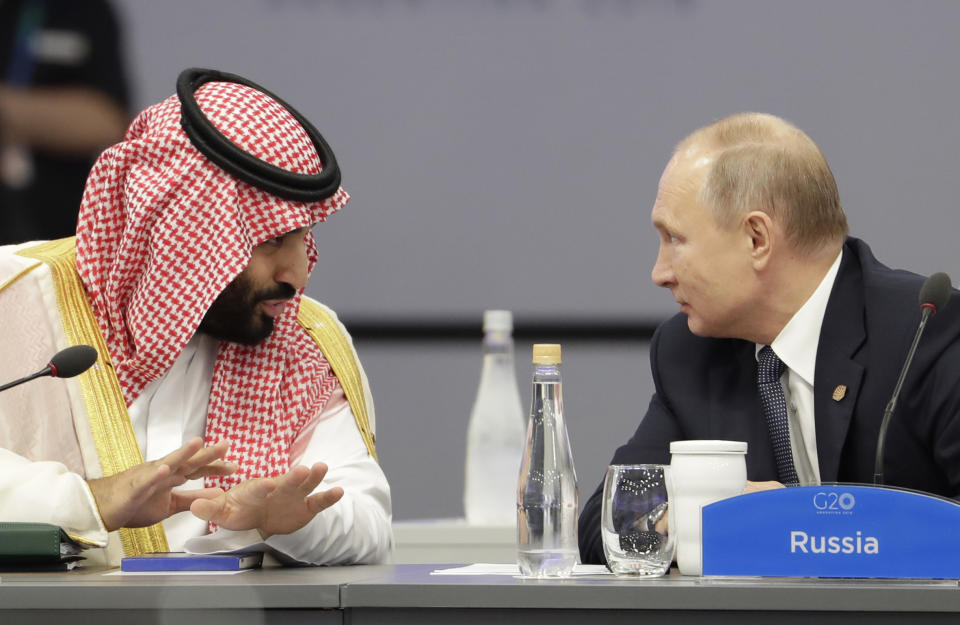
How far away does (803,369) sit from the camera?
74.9 inches

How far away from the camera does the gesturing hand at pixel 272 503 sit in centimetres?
149

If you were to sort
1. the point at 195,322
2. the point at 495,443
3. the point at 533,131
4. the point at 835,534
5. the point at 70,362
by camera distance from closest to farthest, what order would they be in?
the point at 835,534 → the point at 70,362 → the point at 195,322 → the point at 495,443 → the point at 533,131

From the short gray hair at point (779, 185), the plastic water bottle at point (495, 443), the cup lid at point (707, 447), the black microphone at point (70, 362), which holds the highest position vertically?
the short gray hair at point (779, 185)

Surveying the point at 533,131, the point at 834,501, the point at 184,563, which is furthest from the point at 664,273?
the point at 533,131

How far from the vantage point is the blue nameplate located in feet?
A: 3.80

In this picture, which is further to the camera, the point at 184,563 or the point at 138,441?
the point at 138,441

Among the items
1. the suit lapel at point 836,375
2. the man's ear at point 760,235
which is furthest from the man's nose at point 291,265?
the suit lapel at point 836,375

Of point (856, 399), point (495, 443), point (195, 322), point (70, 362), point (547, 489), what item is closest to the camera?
point (547, 489)

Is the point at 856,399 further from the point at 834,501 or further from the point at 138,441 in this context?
the point at 138,441

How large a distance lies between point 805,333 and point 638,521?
0.80 metres

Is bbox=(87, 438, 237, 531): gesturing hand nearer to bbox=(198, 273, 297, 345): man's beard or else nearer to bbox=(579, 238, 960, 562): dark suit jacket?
bbox=(198, 273, 297, 345): man's beard

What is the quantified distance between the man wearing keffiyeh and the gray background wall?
5.65ft

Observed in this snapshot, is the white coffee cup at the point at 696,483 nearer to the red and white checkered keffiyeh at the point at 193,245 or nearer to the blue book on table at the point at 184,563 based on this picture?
the blue book on table at the point at 184,563

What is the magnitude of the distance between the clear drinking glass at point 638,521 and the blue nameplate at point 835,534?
0.06 meters
